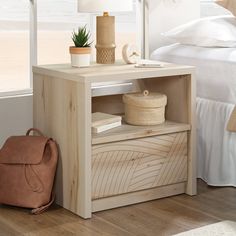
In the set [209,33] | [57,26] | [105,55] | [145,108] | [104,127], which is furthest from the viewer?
[57,26]

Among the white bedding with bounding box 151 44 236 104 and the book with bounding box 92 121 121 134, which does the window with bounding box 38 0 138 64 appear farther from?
the book with bounding box 92 121 121 134

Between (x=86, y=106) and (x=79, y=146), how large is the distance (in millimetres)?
168

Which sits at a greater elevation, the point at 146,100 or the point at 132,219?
the point at 146,100

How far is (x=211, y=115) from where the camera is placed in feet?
9.85

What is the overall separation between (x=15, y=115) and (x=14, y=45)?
37 cm

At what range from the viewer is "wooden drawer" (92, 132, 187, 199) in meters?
2.55

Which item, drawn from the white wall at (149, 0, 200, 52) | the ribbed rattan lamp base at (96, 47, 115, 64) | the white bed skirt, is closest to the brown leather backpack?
the ribbed rattan lamp base at (96, 47, 115, 64)

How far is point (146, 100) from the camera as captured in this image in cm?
272

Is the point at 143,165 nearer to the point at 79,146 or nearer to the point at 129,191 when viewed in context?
the point at 129,191

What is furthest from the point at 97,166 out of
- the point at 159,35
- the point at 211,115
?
the point at 159,35

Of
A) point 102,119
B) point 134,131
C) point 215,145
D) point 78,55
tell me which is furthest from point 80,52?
point 215,145

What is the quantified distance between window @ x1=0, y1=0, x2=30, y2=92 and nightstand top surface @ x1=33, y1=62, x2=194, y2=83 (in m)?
0.47

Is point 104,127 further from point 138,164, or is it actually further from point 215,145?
point 215,145

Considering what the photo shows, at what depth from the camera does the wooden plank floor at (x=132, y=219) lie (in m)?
2.36
